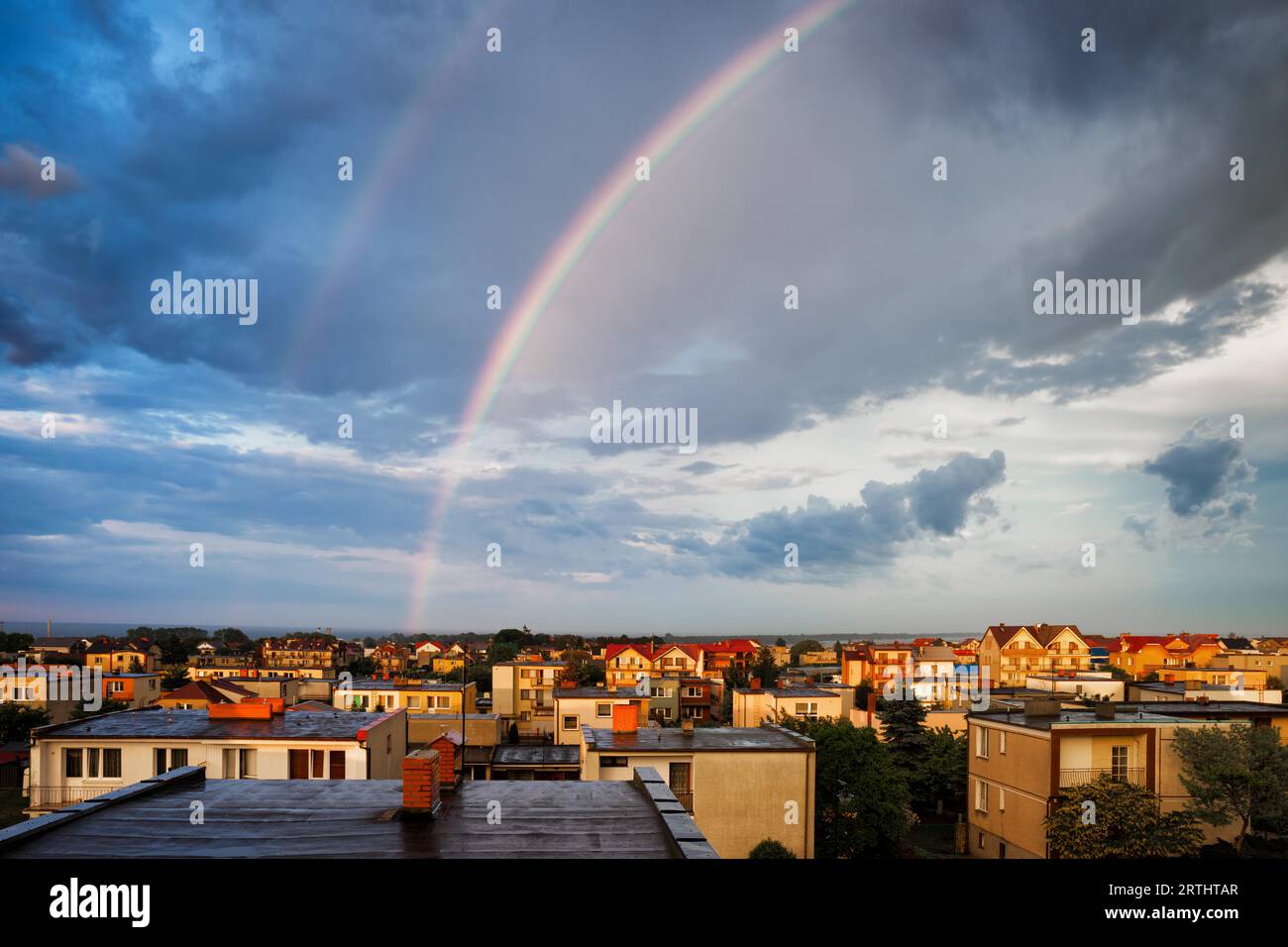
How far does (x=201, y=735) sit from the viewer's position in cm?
2259

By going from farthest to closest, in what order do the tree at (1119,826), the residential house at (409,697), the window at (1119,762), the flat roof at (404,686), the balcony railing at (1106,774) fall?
the flat roof at (404,686) → the residential house at (409,697) → the window at (1119,762) → the balcony railing at (1106,774) → the tree at (1119,826)

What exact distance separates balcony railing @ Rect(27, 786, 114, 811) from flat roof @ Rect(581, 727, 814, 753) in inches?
539

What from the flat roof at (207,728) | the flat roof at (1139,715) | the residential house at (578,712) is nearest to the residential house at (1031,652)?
the flat roof at (1139,715)

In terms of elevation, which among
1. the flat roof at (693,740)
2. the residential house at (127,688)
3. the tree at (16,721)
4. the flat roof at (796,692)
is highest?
the flat roof at (693,740)

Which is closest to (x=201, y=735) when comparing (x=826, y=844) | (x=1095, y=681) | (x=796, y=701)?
(x=826, y=844)

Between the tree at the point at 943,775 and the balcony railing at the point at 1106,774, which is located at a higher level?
the balcony railing at the point at 1106,774

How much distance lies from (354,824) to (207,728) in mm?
15221

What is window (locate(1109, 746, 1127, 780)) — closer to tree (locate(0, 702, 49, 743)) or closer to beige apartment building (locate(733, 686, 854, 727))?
beige apartment building (locate(733, 686, 854, 727))

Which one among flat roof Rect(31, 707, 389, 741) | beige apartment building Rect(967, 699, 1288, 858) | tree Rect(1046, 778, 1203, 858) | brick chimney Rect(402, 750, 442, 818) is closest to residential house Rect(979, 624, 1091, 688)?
beige apartment building Rect(967, 699, 1288, 858)

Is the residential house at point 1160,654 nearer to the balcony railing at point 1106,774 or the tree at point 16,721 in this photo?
the balcony railing at point 1106,774

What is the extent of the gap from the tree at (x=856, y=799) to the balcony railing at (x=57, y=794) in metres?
20.6

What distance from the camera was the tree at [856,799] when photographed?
2506 centimetres
